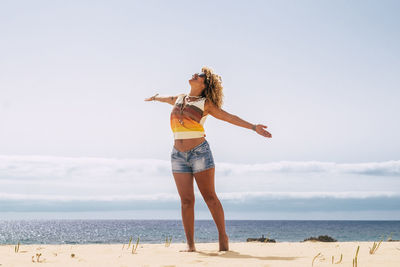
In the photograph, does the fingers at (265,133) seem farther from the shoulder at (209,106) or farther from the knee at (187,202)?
the knee at (187,202)

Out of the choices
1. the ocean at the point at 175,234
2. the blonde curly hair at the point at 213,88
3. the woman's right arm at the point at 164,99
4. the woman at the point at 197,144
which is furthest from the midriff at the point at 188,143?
the ocean at the point at 175,234

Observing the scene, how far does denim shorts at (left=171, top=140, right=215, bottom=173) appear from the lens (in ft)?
17.0

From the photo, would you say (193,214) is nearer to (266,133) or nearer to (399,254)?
(266,133)

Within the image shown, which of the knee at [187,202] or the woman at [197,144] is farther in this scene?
the knee at [187,202]

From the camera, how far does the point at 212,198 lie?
5266mm

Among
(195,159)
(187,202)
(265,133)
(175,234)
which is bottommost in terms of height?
(175,234)

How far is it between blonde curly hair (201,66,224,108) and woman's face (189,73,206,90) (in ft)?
0.17

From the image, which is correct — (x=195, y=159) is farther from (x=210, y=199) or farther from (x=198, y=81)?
(x=198, y=81)

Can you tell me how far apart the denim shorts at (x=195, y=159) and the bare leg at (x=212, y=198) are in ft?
0.27

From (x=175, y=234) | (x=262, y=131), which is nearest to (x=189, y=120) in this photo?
(x=262, y=131)

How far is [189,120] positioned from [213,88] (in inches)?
23.3

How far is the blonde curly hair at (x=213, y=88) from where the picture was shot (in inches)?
216

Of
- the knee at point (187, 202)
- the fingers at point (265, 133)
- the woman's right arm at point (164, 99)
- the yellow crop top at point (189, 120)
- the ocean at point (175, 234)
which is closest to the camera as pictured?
the fingers at point (265, 133)

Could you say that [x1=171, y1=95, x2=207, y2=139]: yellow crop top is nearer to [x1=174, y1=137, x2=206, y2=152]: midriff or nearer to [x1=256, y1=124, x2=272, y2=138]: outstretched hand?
[x1=174, y1=137, x2=206, y2=152]: midriff
